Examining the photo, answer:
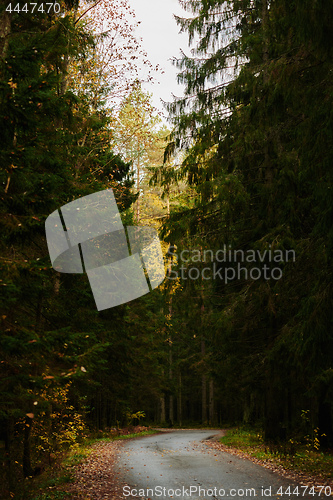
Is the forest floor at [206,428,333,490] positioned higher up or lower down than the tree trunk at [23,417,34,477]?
lower down

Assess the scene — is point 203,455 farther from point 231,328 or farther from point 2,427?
point 2,427

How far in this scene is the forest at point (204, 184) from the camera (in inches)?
232

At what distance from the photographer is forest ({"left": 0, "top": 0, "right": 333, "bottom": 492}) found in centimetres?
589

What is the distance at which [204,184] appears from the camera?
12.2m

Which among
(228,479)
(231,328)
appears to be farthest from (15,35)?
(228,479)

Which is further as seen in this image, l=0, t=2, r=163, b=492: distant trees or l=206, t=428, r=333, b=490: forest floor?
l=206, t=428, r=333, b=490: forest floor

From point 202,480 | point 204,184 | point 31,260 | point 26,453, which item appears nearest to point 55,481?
point 26,453

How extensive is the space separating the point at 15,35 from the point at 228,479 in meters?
9.40

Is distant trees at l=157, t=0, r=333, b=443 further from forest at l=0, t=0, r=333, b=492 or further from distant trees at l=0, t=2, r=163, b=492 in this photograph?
distant trees at l=0, t=2, r=163, b=492

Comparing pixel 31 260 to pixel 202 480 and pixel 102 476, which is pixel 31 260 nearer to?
pixel 202 480

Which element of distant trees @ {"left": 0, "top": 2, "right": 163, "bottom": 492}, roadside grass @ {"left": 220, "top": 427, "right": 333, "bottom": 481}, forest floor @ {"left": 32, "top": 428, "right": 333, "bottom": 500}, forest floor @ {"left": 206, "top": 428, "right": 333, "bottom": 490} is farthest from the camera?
roadside grass @ {"left": 220, "top": 427, "right": 333, "bottom": 481}

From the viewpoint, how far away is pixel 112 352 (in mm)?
16875

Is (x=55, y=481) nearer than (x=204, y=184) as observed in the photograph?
Yes

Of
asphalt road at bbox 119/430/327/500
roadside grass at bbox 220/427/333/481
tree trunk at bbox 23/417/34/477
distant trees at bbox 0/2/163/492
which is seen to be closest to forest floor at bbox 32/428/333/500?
roadside grass at bbox 220/427/333/481
